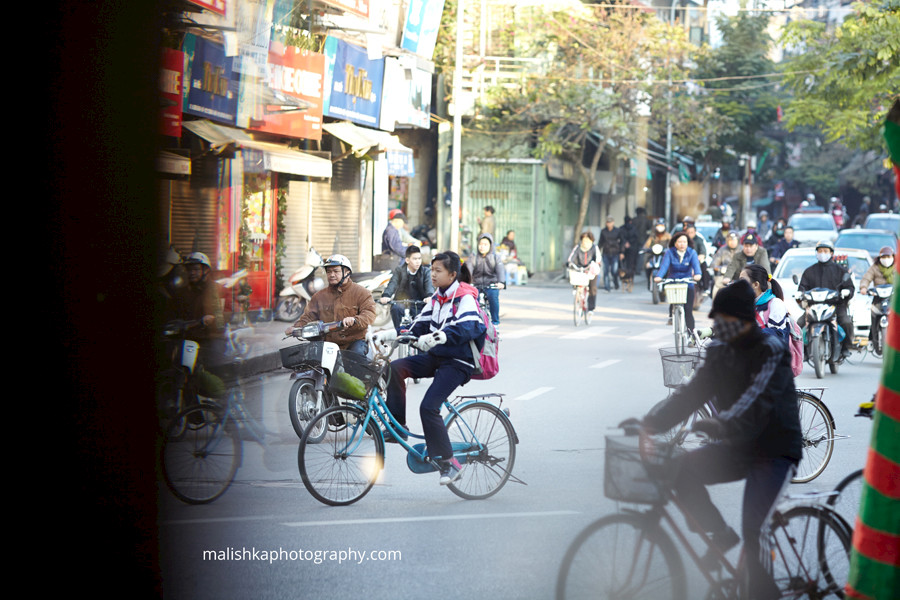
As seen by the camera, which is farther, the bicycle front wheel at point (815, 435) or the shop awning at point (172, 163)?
the shop awning at point (172, 163)

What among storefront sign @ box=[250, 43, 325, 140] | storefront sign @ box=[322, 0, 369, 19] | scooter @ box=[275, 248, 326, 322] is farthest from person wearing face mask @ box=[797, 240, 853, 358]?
storefront sign @ box=[322, 0, 369, 19]

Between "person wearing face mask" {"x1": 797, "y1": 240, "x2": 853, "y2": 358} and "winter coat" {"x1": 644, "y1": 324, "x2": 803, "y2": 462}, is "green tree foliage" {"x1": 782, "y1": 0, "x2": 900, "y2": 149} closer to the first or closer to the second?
"person wearing face mask" {"x1": 797, "y1": 240, "x2": 853, "y2": 358}

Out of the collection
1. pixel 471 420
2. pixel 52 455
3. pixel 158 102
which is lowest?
pixel 52 455

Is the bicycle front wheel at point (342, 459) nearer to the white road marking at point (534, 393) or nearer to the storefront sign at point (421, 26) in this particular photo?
the white road marking at point (534, 393)

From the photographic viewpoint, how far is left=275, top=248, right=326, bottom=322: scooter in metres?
18.4

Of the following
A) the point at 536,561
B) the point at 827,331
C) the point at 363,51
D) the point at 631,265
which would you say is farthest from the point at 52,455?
the point at 631,265

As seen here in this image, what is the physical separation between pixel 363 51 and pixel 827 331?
11.5m

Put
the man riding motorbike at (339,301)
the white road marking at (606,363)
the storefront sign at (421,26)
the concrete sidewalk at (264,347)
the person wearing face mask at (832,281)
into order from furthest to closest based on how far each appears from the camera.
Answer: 1. the storefront sign at (421,26)
2. the white road marking at (606,363)
3. the person wearing face mask at (832,281)
4. the concrete sidewalk at (264,347)
5. the man riding motorbike at (339,301)

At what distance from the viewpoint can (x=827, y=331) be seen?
1365 centimetres

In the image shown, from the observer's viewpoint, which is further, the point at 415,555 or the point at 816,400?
the point at 816,400

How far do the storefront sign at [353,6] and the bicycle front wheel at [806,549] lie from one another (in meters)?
15.6

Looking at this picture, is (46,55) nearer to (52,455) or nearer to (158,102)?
(158,102)

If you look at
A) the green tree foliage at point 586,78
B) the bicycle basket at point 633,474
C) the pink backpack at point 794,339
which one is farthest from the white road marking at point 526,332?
the bicycle basket at point 633,474

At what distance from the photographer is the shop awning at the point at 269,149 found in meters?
15.8
